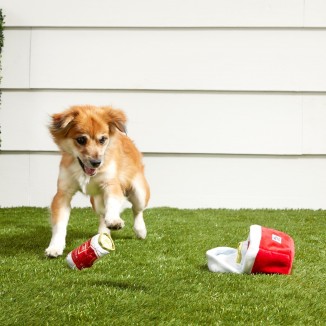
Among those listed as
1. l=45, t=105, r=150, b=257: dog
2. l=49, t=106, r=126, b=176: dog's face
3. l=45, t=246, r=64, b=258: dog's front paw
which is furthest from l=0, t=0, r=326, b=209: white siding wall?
l=45, t=246, r=64, b=258: dog's front paw

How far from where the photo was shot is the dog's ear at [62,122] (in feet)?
11.8

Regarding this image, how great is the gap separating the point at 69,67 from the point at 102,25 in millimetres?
485

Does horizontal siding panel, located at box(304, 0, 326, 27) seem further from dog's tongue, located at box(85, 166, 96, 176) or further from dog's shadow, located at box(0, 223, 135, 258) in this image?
dog's tongue, located at box(85, 166, 96, 176)

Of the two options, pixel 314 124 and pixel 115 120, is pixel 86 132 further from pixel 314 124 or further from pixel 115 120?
pixel 314 124

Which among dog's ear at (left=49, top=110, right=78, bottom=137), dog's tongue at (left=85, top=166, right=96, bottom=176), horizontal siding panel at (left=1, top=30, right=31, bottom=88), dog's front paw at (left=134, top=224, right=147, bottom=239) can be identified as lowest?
dog's front paw at (left=134, top=224, right=147, bottom=239)

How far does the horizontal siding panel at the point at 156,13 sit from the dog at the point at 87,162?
86.9 inches

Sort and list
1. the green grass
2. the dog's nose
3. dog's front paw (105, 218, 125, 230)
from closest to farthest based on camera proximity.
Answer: the green grass
dog's front paw (105, 218, 125, 230)
the dog's nose

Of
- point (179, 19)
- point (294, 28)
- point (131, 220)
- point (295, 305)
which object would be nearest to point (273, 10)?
point (294, 28)

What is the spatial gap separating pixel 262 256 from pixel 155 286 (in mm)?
537

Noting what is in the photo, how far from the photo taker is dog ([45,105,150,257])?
140 inches

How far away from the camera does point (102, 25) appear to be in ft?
19.1

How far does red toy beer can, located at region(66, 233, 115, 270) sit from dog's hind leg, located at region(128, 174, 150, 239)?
114 centimetres

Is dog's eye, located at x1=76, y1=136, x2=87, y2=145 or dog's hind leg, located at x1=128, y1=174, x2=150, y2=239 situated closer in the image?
dog's eye, located at x1=76, y1=136, x2=87, y2=145

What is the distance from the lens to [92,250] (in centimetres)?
285
